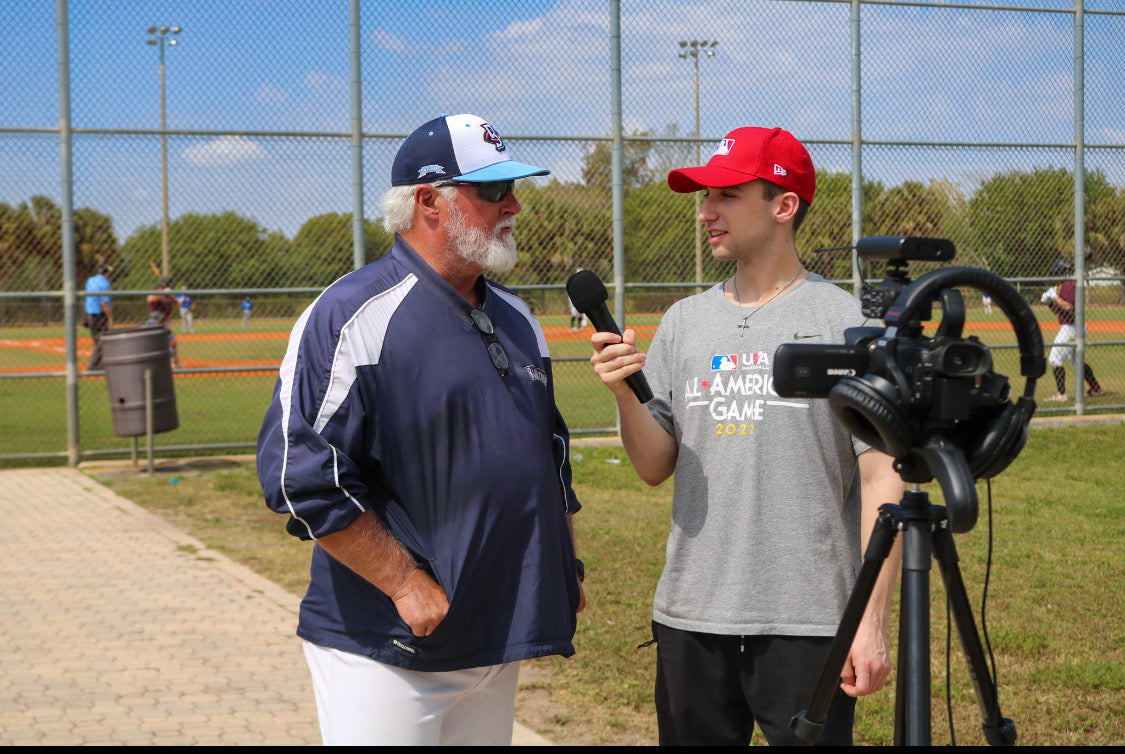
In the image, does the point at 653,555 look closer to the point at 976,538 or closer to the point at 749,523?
the point at 976,538

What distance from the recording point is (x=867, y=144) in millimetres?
13445

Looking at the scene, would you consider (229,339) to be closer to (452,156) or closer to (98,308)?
(98,308)

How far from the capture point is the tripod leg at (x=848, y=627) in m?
2.29

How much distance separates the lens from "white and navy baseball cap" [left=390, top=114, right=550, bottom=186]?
2.86 meters

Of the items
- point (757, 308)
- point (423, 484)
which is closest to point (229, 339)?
point (757, 308)

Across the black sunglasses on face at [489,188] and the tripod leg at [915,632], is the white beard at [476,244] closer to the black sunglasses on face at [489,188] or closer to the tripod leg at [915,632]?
the black sunglasses on face at [489,188]

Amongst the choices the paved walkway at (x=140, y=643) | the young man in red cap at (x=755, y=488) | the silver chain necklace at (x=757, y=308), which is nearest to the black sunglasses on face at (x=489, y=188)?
the young man in red cap at (x=755, y=488)

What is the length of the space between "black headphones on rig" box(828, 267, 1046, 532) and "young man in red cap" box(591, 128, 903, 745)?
72 centimetres

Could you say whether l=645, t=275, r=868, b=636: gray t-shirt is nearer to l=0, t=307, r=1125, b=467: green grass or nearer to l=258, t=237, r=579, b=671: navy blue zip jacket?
l=258, t=237, r=579, b=671: navy blue zip jacket

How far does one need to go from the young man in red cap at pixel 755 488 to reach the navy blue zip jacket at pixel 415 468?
37cm

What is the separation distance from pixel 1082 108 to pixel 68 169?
39.5 feet

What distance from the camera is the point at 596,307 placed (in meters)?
3.10

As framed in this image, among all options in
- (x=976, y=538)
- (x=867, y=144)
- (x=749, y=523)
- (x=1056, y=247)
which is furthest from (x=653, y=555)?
(x=1056, y=247)

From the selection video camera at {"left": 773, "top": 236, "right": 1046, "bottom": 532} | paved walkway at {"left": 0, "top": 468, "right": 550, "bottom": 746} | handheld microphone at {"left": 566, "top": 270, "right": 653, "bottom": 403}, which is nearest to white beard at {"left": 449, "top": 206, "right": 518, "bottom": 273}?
handheld microphone at {"left": 566, "top": 270, "right": 653, "bottom": 403}
